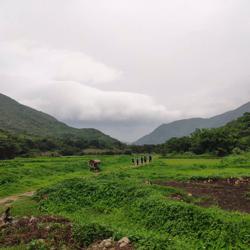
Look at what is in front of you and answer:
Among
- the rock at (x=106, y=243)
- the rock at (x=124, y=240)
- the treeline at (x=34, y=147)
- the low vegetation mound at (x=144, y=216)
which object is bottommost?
the rock at (x=106, y=243)

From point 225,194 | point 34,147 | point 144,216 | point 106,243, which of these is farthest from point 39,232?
point 34,147

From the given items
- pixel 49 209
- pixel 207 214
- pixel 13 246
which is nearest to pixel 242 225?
pixel 207 214

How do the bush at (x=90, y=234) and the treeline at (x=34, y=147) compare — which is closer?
the bush at (x=90, y=234)

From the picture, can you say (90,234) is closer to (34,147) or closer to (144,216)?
(144,216)

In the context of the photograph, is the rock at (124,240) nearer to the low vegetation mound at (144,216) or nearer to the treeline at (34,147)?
the low vegetation mound at (144,216)

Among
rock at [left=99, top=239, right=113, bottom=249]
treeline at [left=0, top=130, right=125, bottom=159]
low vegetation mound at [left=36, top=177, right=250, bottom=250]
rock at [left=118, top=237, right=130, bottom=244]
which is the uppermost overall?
treeline at [left=0, top=130, right=125, bottom=159]

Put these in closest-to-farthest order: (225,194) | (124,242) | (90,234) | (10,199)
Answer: (124,242) < (90,234) < (225,194) < (10,199)

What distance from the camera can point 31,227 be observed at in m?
15.6

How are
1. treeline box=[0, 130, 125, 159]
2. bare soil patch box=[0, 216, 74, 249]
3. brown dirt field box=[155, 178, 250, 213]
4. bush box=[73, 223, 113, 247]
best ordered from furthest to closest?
treeline box=[0, 130, 125, 159] < brown dirt field box=[155, 178, 250, 213] < bare soil patch box=[0, 216, 74, 249] < bush box=[73, 223, 113, 247]

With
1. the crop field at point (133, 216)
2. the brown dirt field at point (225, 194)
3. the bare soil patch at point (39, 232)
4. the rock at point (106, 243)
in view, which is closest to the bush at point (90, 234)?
the crop field at point (133, 216)

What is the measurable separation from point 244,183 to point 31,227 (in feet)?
54.7

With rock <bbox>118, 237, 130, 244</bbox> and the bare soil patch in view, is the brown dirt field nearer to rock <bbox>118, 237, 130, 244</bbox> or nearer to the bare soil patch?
rock <bbox>118, 237, 130, 244</bbox>

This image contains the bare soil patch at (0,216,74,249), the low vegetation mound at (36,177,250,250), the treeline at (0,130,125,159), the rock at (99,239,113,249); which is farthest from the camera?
the treeline at (0,130,125,159)

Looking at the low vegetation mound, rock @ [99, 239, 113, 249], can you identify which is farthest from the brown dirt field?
rock @ [99, 239, 113, 249]
